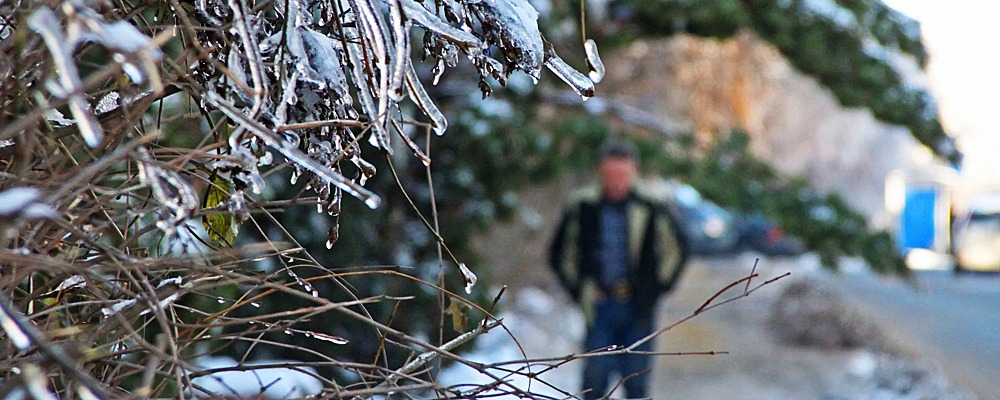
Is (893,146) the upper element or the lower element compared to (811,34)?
lower

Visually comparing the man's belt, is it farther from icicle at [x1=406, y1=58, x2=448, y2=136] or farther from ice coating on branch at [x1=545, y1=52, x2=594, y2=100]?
icicle at [x1=406, y1=58, x2=448, y2=136]

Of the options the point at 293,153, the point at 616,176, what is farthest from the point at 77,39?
the point at 616,176

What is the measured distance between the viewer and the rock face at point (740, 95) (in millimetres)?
11789

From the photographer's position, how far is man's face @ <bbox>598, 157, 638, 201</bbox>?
5.78m

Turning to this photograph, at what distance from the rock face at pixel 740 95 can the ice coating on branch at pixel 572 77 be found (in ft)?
18.0

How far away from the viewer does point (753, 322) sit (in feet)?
42.7

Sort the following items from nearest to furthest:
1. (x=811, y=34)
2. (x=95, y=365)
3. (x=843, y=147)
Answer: (x=95, y=365) < (x=811, y=34) < (x=843, y=147)

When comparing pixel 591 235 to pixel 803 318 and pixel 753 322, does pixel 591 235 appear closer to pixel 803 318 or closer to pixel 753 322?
pixel 803 318

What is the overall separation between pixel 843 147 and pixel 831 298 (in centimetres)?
1994

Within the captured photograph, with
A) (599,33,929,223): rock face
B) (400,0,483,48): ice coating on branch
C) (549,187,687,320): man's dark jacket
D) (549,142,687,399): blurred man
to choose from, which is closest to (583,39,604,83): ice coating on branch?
(400,0,483,48): ice coating on branch

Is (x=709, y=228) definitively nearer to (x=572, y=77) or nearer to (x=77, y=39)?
(x=572, y=77)

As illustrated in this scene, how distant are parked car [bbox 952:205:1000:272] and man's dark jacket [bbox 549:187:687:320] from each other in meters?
15.0

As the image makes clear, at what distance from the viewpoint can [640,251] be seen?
604 cm

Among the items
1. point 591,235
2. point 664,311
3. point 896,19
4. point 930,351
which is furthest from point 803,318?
point 591,235
